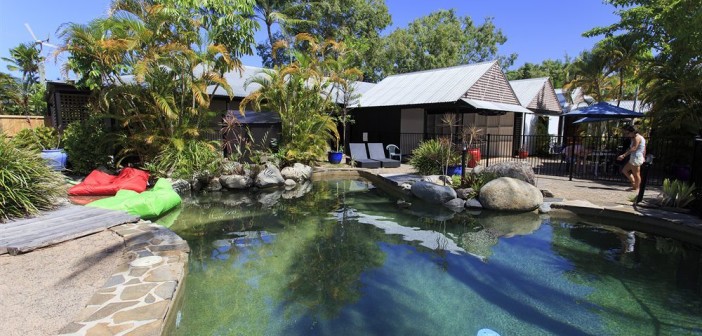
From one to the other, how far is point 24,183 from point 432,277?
608 cm

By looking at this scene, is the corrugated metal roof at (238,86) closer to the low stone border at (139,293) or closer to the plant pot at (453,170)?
the plant pot at (453,170)

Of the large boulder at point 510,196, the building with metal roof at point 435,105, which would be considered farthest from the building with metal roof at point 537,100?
the large boulder at point 510,196

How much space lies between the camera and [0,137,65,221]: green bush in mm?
5457

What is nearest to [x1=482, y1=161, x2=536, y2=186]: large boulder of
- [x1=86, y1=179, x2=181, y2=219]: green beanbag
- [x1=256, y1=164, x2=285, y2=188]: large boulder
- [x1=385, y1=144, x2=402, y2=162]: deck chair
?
[x1=256, y1=164, x2=285, y2=188]: large boulder

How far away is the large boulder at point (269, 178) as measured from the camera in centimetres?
1055

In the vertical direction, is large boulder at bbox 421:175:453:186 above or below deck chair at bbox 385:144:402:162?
below

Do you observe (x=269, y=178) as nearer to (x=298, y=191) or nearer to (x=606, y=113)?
(x=298, y=191)

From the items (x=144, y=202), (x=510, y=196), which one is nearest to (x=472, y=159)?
(x=510, y=196)

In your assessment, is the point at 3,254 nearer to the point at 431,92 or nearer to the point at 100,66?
the point at 100,66

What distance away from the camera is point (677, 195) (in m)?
6.78

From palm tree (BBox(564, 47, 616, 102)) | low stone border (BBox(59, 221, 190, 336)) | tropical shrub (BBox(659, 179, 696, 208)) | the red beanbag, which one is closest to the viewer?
low stone border (BBox(59, 221, 190, 336))

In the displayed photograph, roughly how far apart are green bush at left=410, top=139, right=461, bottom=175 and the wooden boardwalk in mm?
7725

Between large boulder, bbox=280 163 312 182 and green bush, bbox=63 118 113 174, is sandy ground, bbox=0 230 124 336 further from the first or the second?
large boulder, bbox=280 163 312 182

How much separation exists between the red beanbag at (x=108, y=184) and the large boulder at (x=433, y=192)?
6.28m
